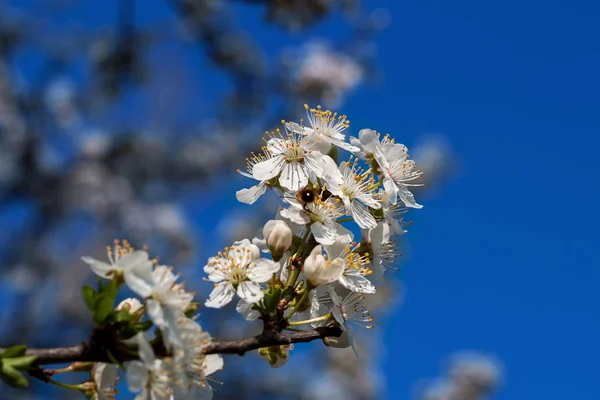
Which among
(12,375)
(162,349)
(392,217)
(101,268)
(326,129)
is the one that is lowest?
(12,375)

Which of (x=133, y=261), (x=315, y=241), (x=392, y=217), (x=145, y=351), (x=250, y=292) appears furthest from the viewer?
(x=392, y=217)

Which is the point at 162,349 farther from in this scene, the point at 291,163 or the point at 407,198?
the point at 407,198

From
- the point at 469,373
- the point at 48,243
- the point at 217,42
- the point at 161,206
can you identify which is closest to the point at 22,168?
the point at 48,243

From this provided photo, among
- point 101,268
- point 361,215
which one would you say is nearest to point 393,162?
point 361,215

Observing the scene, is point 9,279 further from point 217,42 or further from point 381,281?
point 381,281

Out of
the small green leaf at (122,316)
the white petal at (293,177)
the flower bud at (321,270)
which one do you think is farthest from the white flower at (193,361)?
the white petal at (293,177)
